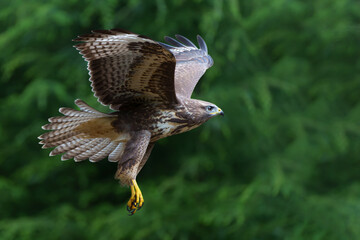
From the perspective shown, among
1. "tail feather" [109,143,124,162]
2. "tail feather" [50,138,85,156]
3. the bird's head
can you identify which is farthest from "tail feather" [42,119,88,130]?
the bird's head

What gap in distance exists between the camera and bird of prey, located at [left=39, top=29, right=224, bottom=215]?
17.2ft

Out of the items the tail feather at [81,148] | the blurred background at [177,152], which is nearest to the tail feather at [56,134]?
the tail feather at [81,148]

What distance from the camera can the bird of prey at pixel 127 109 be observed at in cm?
524

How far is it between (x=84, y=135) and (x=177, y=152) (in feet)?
20.5

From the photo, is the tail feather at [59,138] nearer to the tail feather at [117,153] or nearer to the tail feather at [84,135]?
the tail feather at [84,135]

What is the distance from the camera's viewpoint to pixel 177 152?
12078mm

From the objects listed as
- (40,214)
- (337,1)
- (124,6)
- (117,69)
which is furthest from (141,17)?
(117,69)

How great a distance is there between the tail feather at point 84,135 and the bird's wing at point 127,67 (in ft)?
0.63

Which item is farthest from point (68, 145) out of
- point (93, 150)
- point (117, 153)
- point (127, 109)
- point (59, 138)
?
point (127, 109)

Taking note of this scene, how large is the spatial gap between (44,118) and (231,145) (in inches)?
131

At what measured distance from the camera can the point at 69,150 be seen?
19.6 ft

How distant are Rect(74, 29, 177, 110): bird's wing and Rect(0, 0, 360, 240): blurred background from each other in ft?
15.0

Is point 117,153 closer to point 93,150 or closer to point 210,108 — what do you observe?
point 93,150

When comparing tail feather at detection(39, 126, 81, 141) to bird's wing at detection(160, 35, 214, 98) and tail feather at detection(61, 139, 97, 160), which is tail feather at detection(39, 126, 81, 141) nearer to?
tail feather at detection(61, 139, 97, 160)
